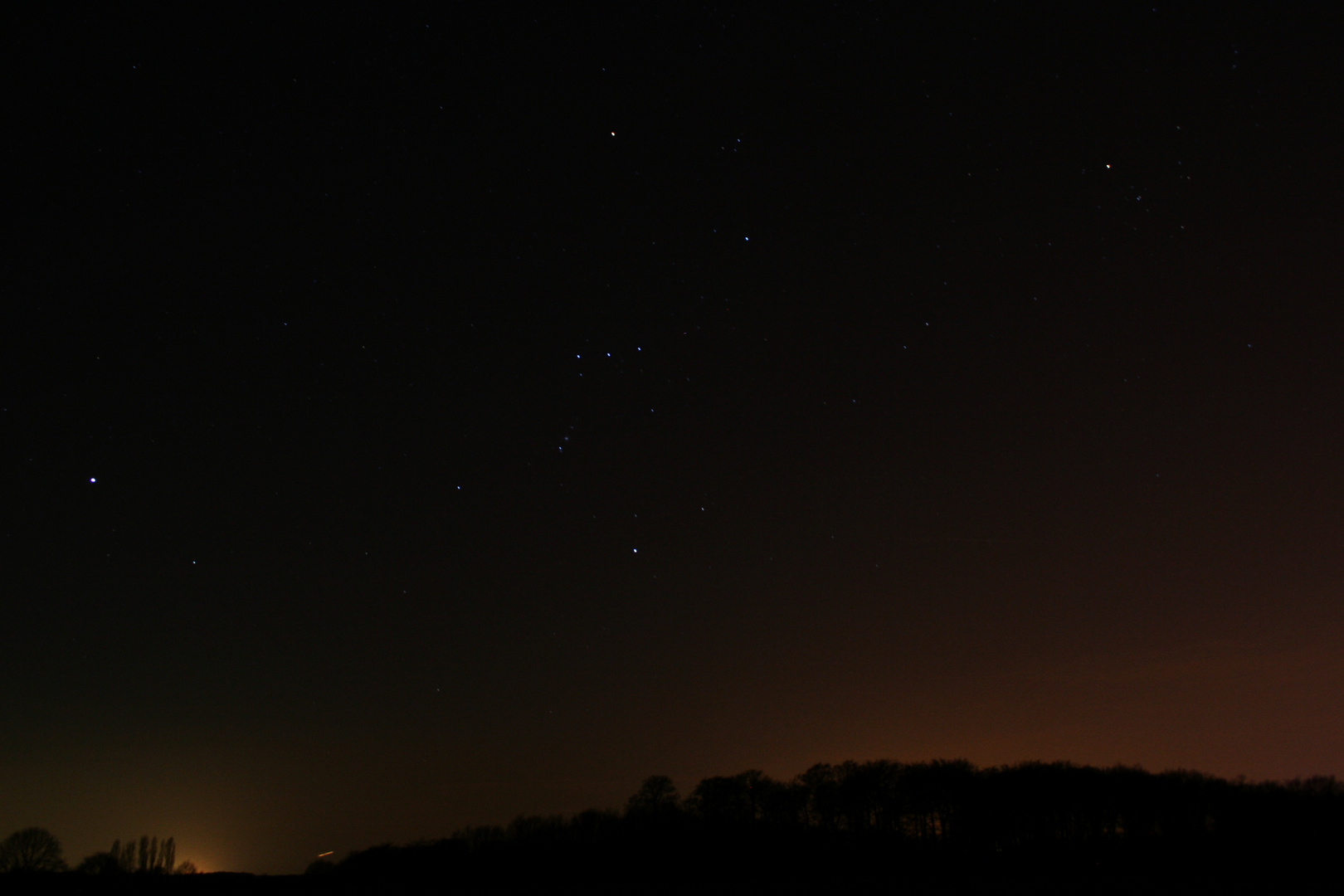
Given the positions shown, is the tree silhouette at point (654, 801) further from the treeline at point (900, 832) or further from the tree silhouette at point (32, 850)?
the tree silhouette at point (32, 850)

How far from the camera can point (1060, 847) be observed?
56.4 m

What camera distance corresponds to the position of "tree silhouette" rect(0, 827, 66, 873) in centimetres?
6625

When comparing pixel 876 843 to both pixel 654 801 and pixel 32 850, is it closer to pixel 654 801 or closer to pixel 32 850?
pixel 654 801

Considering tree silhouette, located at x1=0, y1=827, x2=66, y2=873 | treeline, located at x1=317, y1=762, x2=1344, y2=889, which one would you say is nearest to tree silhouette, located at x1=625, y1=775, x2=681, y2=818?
treeline, located at x1=317, y1=762, x2=1344, y2=889

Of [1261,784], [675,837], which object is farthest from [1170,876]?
[675,837]

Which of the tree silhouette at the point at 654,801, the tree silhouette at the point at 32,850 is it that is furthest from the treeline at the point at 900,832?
the tree silhouette at the point at 32,850

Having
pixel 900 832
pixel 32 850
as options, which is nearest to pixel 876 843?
pixel 900 832

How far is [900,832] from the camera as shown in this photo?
208ft

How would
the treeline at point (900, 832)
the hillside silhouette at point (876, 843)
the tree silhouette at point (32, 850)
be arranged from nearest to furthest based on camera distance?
the hillside silhouette at point (876, 843) → the treeline at point (900, 832) → the tree silhouette at point (32, 850)

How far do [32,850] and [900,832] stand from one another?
62069 mm

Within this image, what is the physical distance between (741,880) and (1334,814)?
114ft

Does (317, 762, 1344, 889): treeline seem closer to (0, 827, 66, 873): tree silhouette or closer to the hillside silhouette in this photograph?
the hillside silhouette

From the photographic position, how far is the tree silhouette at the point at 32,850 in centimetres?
6625

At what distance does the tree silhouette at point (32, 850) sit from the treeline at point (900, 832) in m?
23.3
